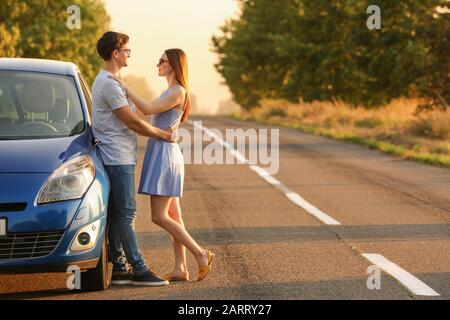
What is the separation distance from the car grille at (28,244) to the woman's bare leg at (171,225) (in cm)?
105

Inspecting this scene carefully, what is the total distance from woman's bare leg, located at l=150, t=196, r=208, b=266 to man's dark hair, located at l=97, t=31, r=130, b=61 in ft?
3.74

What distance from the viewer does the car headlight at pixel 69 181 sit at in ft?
20.5

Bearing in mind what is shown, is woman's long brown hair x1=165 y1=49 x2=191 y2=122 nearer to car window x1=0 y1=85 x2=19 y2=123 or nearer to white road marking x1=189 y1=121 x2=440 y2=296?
car window x1=0 y1=85 x2=19 y2=123

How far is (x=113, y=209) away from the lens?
22.7ft

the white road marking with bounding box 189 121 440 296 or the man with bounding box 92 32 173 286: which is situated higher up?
the man with bounding box 92 32 173 286

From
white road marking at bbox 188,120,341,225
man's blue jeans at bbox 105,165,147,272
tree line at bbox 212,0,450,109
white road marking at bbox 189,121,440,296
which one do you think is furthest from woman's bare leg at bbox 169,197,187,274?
tree line at bbox 212,0,450,109

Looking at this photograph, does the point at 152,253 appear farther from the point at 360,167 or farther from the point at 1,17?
the point at 1,17

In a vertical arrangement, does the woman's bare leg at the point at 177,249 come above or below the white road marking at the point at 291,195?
above

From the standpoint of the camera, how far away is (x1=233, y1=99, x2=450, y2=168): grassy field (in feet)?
66.8

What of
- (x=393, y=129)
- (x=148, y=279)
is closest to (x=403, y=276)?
(x=148, y=279)

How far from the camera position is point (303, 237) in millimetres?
9188

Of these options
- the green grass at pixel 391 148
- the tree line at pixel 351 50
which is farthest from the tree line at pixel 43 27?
the green grass at pixel 391 148

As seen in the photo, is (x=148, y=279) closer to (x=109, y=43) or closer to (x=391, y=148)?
(x=109, y=43)

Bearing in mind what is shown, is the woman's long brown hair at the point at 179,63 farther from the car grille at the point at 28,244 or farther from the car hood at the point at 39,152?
the car grille at the point at 28,244
